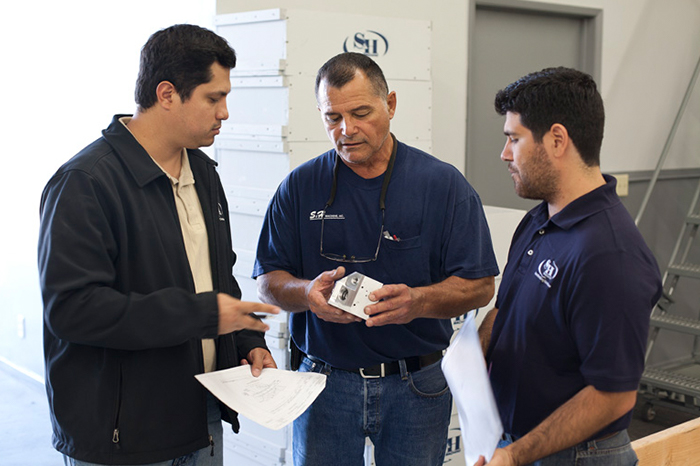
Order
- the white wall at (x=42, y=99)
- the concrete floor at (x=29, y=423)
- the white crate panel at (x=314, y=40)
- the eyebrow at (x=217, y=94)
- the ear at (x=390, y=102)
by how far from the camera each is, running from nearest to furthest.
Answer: the eyebrow at (x=217, y=94) → the ear at (x=390, y=102) → the white crate panel at (x=314, y=40) → the concrete floor at (x=29, y=423) → the white wall at (x=42, y=99)

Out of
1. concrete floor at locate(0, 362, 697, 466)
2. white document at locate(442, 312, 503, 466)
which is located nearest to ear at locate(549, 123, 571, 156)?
white document at locate(442, 312, 503, 466)

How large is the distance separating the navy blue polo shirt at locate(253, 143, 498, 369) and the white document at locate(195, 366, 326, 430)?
21 centimetres

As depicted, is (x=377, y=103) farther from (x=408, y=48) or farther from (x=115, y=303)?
(x=408, y=48)

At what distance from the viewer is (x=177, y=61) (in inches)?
59.4

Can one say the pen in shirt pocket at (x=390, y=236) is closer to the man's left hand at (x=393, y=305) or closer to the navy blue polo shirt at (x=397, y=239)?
the navy blue polo shirt at (x=397, y=239)

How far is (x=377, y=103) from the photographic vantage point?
6.00ft

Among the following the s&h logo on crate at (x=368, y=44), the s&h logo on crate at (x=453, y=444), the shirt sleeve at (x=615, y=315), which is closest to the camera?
the shirt sleeve at (x=615, y=315)

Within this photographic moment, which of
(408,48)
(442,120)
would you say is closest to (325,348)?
(408,48)

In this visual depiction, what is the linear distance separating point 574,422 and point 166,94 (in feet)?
3.72

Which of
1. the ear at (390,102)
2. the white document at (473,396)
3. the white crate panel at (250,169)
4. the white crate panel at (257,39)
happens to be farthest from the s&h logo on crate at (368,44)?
the white document at (473,396)

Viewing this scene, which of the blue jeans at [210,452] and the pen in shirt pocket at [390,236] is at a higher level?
the pen in shirt pocket at [390,236]

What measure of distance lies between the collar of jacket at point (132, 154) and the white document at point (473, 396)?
0.78m

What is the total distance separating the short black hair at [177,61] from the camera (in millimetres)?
1511

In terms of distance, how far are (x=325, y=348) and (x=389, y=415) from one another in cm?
26
